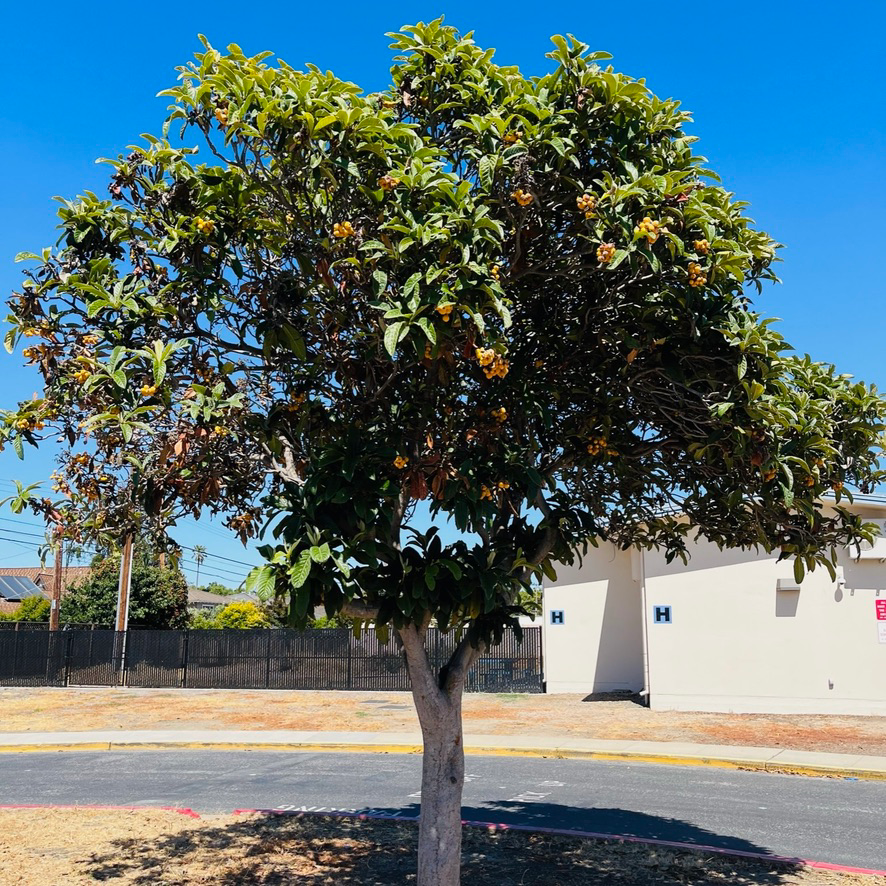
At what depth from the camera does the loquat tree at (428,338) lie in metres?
5.22

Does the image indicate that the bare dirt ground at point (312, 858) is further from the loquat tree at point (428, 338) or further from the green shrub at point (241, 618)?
the green shrub at point (241, 618)

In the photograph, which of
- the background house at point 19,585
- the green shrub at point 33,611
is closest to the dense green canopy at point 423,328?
the green shrub at point 33,611

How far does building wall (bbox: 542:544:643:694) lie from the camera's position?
79.9 ft

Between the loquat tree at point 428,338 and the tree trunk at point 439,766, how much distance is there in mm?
25

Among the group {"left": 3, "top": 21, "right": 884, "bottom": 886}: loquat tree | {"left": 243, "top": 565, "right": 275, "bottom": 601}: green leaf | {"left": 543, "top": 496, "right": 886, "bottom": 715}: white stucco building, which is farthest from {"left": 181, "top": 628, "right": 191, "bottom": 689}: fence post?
{"left": 243, "top": 565, "right": 275, "bottom": 601}: green leaf

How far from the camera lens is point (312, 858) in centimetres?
844

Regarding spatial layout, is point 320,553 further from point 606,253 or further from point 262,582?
point 606,253

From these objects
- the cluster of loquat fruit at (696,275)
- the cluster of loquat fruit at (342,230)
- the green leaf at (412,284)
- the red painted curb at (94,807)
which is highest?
the cluster of loquat fruit at (342,230)

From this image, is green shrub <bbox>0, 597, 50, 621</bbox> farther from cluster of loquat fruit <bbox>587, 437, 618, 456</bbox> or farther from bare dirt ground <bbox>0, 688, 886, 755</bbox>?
cluster of loquat fruit <bbox>587, 437, 618, 456</bbox>

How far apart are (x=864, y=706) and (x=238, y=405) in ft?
62.7

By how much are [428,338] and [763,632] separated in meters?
18.4

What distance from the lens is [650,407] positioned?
21.6 feet

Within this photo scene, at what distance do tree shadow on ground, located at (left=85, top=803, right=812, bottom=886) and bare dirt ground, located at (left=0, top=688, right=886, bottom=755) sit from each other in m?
8.36

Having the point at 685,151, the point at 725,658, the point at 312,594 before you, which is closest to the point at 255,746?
the point at 725,658
